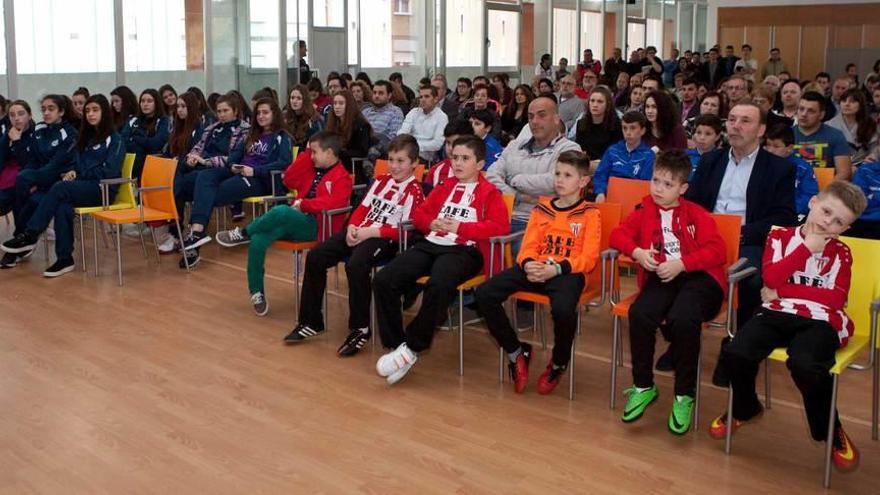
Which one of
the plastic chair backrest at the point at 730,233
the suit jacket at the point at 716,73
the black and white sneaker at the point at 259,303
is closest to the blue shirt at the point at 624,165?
the plastic chair backrest at the point at 730,233

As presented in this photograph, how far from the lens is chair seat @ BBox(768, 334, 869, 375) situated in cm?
318

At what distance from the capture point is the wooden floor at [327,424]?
10.7 feet

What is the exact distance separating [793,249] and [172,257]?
4.88 m

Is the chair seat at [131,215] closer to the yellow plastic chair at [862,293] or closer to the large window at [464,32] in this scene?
the yellow plastic chair at [862,293]

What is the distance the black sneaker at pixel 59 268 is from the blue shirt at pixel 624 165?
3729mm

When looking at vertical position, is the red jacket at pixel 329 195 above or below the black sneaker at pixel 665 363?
above

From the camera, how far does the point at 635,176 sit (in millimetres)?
5445

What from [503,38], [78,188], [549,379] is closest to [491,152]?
[549,379]

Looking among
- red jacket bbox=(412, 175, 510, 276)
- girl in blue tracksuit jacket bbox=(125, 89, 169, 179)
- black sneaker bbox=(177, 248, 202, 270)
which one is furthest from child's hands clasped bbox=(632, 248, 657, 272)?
girl in blue tracksuit jacket bbox=(125, 89, 169, 179)

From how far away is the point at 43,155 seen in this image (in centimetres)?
696

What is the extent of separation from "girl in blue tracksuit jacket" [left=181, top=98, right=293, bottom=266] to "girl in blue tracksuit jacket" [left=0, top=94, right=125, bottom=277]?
0.66 metres

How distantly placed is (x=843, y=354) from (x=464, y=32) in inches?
545

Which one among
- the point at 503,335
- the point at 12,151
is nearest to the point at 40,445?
the point at 503,335

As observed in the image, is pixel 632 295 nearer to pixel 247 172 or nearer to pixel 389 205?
pixel 389 205
